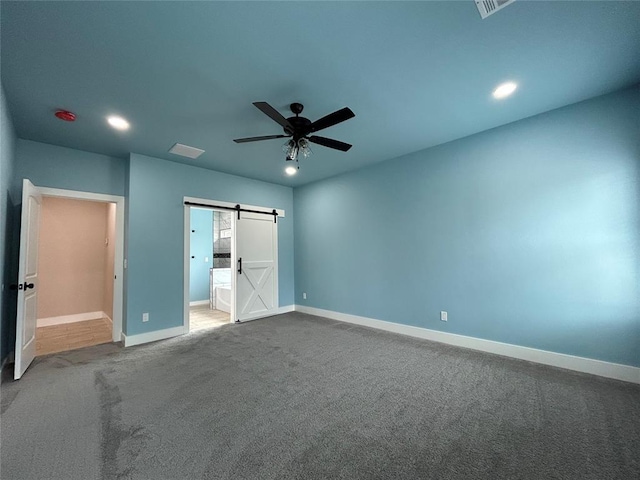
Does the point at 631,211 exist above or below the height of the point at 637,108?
below

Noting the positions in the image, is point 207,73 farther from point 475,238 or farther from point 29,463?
point 475,238

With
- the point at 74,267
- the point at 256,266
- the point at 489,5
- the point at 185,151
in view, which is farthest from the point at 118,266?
the point at 489,5

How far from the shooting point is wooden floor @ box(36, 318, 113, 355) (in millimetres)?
3859

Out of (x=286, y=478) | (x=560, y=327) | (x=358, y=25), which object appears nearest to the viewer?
(x=286, y=478)

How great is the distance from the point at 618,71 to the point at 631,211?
132 centimetres

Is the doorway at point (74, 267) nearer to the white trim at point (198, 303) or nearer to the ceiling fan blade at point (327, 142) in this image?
the white trim at point (198, 303)

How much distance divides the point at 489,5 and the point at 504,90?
→ 3.86 feet

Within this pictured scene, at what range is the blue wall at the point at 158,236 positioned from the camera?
394cm

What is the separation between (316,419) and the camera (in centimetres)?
202

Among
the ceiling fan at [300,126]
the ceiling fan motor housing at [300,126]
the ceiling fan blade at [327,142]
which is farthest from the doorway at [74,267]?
the ceiling fan blade at [327,142]

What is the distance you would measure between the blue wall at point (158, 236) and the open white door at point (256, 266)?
96cm

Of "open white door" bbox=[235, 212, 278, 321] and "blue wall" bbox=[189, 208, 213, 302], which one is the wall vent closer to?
"open white door" bbox=[235, 212, 278, 321]

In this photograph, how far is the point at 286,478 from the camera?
4.85 feet

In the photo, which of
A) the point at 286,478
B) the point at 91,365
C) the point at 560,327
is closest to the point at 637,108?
the point at 560,327
